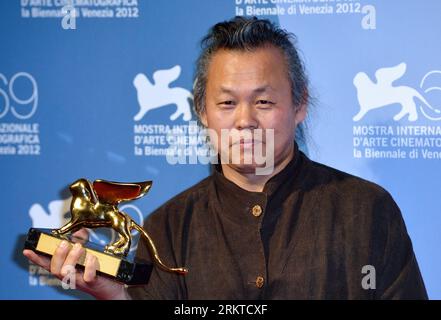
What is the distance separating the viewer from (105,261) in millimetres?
1413

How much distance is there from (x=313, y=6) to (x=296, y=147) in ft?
1.13

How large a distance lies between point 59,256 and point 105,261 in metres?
0.09

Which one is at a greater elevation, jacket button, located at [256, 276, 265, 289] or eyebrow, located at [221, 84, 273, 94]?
eyebrow, located at [221, 84, 273, 94]

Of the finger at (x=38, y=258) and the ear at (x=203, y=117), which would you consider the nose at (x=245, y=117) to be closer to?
the ear at (x=203, y=117)

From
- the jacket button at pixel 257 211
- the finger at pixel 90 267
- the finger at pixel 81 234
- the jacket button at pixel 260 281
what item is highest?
the jacket button at pixel 257 211

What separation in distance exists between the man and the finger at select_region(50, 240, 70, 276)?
4 centimetres

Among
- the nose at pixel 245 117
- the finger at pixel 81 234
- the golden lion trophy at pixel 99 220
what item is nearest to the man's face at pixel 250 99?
the nose at pixel 245 117

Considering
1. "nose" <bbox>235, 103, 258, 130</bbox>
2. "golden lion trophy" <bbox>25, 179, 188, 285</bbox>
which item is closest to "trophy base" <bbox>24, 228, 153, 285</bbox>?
"golden lion trophy" <bbox>25, 179, 188, 285</bbox>

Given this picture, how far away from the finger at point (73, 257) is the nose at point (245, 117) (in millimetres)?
389

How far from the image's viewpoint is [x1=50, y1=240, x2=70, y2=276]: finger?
141cm

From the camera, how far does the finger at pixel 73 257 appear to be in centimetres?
141

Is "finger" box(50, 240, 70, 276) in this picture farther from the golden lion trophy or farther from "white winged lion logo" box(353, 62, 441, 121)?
"white winged lion logo" box(353, 62, 441, 121)

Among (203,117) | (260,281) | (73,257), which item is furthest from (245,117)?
(73,257)

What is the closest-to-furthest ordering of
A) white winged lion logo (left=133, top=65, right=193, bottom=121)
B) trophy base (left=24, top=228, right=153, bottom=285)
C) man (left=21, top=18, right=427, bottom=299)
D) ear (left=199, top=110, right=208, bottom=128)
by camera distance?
trophy base (left=24, top=228, right=153, bottom=285) → man (left=21, top=18, right=427, bottom=299) → ear (left=199, top=110, right=208, bottom=128) → white winged lion logo (left=133, top=65, right=193, bottom=121)
